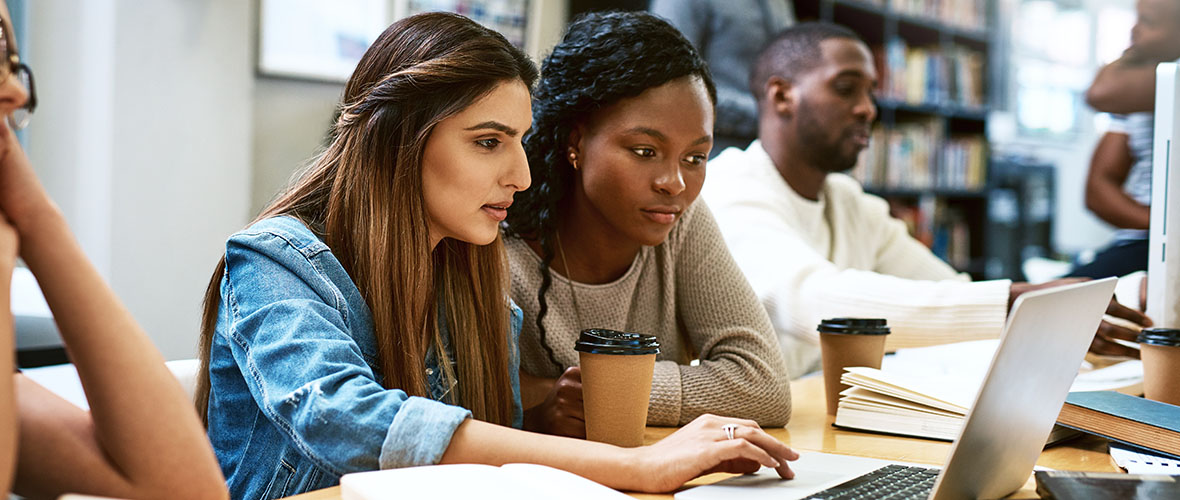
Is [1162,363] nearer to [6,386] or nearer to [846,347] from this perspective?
[846,347]

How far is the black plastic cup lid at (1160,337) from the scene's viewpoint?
1365mm

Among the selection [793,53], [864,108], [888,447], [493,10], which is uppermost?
[493,10]

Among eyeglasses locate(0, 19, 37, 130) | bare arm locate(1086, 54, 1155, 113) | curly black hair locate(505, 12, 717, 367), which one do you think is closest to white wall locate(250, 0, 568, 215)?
curly black hair locate(505, 12, 717, 367)

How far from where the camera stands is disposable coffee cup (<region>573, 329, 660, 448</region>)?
1.05m

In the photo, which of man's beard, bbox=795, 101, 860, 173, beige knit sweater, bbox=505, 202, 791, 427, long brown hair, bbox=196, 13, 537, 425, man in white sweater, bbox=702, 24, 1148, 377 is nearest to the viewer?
long brown hair, bbox=196, 13, 537, 425

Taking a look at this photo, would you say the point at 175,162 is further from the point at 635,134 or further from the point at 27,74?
the point at 27,74

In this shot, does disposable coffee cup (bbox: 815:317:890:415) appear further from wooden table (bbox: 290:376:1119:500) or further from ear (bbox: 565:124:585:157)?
ear (bbox: 565:124:585:157)

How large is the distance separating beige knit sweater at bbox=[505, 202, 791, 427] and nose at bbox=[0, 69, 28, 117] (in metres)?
0.84

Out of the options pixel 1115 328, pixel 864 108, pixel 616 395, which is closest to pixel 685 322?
pixel 616 395

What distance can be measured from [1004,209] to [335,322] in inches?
210

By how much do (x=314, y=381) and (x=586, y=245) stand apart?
2.27ft

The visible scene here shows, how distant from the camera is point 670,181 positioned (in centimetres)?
141

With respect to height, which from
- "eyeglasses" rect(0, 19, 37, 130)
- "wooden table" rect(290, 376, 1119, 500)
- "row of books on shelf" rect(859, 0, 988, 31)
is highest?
"row of books on shelf" rect(859, 0, 988, 31)

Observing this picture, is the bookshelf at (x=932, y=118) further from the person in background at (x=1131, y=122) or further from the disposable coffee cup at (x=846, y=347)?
the disposable coffee cup at (x=846, y=347)
